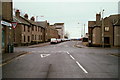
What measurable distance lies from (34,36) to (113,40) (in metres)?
27.1

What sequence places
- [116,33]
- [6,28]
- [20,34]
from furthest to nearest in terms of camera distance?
[20,34], [116,33], [6,28]

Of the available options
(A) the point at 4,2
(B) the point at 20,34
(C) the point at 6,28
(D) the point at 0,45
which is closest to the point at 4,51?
(D) the point at 0,45

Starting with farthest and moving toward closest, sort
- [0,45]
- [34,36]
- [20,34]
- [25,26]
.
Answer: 1. [34,36]
2. [25,26]
3. [20,34]
4. [0,45]

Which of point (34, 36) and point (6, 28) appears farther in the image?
point (34, 36)

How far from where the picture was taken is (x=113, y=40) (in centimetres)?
4375

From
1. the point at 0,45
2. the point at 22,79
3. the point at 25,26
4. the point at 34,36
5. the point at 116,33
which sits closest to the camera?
the point at 22,79

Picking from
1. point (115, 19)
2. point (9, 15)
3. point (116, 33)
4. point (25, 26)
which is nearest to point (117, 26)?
point (116, 33)

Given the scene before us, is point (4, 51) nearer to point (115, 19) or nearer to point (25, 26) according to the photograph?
point (25, 26)

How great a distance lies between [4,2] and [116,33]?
101ft

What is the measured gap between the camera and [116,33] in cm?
4266

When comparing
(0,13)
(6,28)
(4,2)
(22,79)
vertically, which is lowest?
(22,79)

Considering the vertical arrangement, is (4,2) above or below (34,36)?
above

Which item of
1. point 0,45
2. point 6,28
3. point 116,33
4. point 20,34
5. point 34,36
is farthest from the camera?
point 34,36

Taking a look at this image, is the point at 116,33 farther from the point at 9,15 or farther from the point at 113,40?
the point at 9,15
